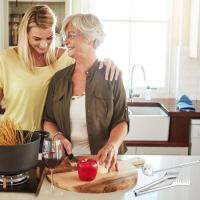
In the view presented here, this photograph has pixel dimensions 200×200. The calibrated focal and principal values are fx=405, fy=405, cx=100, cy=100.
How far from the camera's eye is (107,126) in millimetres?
2121

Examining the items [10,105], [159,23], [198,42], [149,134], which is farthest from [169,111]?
[10,105]

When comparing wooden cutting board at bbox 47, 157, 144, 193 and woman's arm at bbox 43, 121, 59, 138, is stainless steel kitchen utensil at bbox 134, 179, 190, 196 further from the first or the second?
woman's arm at bbox 43, 121, 59, 138

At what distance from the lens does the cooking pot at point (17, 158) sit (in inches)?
61.1

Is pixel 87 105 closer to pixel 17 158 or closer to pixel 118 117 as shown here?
pixel 118 117

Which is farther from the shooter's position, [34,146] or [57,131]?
[57,131]

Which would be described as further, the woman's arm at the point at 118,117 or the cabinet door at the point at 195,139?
the cabinet door at the point at 195,139

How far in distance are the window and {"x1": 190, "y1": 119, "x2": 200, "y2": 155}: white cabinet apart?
2.67 ft

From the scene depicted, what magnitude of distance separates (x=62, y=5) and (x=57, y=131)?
6.27 feet

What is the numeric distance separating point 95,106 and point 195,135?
1517mm

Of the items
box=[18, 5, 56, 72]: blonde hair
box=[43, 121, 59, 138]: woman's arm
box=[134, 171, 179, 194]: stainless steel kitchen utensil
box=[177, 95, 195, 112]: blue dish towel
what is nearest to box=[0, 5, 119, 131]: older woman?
box=[18, 5, 56, 72]: blonde hair

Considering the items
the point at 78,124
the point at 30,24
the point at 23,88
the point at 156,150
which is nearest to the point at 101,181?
the point at 78,124

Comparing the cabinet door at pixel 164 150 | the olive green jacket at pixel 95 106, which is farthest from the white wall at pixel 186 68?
the olive green jacket at pixel 95 106

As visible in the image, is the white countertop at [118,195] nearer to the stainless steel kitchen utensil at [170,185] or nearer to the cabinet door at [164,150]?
the stainless steel kitchen utensil at [170,185]

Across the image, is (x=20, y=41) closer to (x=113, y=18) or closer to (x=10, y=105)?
(x=10, y=105)
